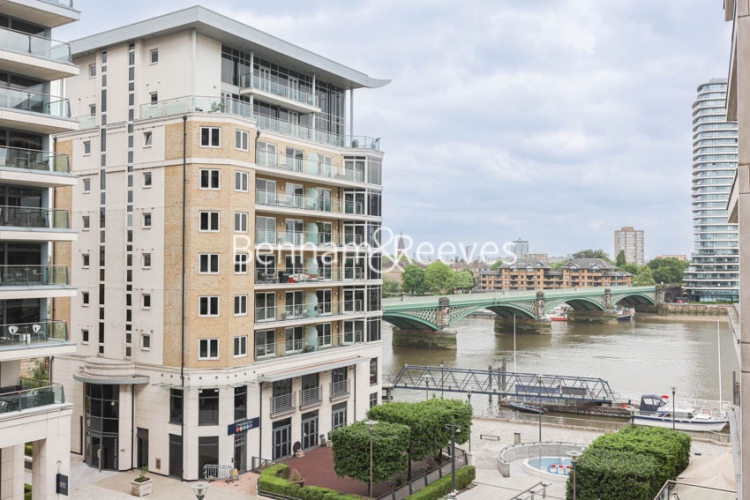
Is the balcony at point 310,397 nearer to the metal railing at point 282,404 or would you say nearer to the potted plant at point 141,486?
the metal railing at point 282,404

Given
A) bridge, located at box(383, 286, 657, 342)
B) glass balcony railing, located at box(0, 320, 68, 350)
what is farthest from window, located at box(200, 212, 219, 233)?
bridge, located at box(383, 286, 657, 342)

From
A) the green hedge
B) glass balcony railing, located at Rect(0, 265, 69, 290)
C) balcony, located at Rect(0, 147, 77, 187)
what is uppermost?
balcony, located at Rect(0, 147, 77, 187)

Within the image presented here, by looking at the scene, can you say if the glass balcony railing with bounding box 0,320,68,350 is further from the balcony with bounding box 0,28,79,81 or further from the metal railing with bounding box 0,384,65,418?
the balcony with bounding box 0,28,79,81

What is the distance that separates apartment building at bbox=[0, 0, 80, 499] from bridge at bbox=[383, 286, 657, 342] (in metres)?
45.0

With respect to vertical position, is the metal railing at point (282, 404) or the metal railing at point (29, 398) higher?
the metal railing at point (29, 398)

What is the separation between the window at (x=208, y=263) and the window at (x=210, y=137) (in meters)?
4.71

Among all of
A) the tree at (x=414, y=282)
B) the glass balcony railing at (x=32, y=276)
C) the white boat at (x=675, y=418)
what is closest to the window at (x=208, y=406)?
the glass balcony railing at (x=32, y=276)

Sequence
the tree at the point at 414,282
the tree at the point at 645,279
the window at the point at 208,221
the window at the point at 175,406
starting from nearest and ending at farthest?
the window at the point at 175,406, the window at the point at 208,221, the tree at the point at 414,282, the tree at the point at 645,279

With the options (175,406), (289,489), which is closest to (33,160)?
(175,406)

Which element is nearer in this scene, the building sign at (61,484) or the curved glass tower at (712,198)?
the building sign at (61,484)

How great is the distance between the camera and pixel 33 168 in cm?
2184

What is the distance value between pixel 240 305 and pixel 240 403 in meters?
4.28

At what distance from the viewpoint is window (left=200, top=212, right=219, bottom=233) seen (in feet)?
94.2

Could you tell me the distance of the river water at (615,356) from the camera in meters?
55.6
